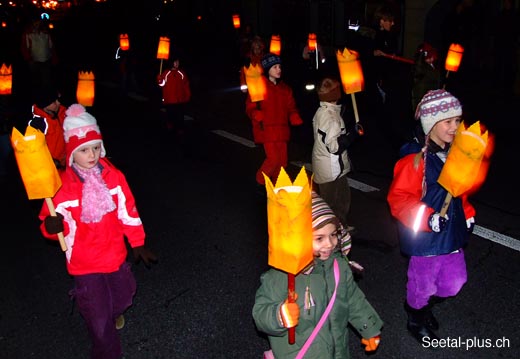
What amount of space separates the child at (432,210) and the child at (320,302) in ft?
2.26

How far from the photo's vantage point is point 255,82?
21.2 ft

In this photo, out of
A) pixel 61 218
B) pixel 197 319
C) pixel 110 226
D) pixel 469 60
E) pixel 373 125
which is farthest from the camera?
pixel 469 60

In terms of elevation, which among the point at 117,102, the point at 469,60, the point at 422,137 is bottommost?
the point at 117,102

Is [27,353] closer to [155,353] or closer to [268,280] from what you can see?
[155,353]

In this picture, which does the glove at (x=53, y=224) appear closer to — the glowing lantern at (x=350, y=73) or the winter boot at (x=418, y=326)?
the winter boot at (x=418, y=326)

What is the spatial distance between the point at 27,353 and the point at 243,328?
161 centimetres

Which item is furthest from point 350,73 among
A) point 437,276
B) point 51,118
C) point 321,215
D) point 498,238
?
point 51,118

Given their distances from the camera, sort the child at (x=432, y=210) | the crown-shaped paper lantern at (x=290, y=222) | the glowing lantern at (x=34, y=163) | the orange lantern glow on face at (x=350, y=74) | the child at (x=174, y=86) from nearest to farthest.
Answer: the crown-shaped paper lantern at (x=290, y=222) < the glowing lantern at (x=34, y=163) < the child at (x=432, y=210) < the orange lantern glow on face at (x=350, y=74) < the child at (x=174, y=86)

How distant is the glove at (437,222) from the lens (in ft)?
11.2

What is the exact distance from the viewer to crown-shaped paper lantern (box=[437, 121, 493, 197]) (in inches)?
118

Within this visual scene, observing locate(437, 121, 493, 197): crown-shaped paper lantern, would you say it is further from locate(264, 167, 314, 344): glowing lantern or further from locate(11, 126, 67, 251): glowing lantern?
locate(11, 126, 67, 251): glowing lantern

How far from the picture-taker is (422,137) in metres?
3.77

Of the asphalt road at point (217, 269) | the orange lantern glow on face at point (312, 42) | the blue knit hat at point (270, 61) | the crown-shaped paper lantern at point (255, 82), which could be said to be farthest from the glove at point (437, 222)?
the orange lantern glow on face at point (312, 42)

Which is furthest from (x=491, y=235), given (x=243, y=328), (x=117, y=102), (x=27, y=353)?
(x=117, y=102)
